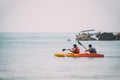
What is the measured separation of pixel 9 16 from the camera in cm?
918

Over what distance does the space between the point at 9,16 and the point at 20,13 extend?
0.25 m

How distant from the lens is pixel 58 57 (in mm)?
10242

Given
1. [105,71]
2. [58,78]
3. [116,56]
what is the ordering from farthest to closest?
[116,56], [105,71], [58,78]

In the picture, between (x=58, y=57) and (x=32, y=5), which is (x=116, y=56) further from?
(x=32, y=5)

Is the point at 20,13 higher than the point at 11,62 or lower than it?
higher

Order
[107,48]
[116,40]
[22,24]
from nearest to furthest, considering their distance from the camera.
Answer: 1. [22,24]
2. [107,48]
3. [116,40]

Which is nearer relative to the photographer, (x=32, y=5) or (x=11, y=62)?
(x=32, y=5)

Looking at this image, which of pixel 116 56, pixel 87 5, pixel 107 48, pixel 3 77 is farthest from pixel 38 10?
pixel 107 48

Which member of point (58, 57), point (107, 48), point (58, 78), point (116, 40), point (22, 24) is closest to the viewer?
point (58, 78)

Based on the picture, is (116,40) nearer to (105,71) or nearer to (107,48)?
(107,48)

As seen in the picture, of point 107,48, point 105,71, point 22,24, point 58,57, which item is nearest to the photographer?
point 105,71

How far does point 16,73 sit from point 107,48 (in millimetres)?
4698

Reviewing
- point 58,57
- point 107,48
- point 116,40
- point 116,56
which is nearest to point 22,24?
point 58,57

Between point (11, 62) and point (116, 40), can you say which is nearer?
point (11, 62)
